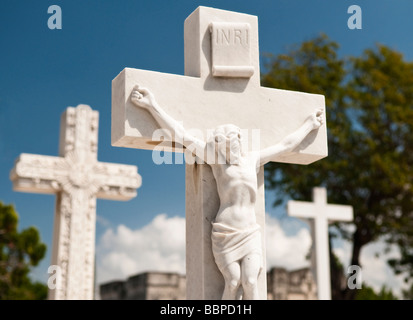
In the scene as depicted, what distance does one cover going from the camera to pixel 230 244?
164 inches

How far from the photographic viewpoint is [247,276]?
4152mm

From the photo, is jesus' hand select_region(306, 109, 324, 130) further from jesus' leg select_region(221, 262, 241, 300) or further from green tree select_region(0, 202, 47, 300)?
green tree select_region(0, 202, 47, 300)

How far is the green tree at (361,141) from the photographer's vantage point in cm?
1769

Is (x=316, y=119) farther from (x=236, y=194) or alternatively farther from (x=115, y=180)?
(x=115, y=180)

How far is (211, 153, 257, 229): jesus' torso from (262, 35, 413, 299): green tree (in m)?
13.2

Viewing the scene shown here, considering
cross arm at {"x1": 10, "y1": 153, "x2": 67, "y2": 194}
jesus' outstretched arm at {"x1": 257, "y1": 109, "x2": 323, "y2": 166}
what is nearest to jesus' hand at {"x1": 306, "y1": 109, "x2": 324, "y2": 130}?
jesus' outstretched arm at {"x1": 257, "y1": 109, "x2": 323, "y2": 166}

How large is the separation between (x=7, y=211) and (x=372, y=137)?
11605 millimetres

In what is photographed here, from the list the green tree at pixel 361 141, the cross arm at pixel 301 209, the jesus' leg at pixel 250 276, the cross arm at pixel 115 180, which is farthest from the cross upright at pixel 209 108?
the green tree at pixel 361 141

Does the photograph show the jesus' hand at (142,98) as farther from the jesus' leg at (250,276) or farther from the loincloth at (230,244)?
the jesus' leg at (250,276)

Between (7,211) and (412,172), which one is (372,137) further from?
(7,211)

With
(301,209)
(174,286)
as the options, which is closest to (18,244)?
(174,286)
